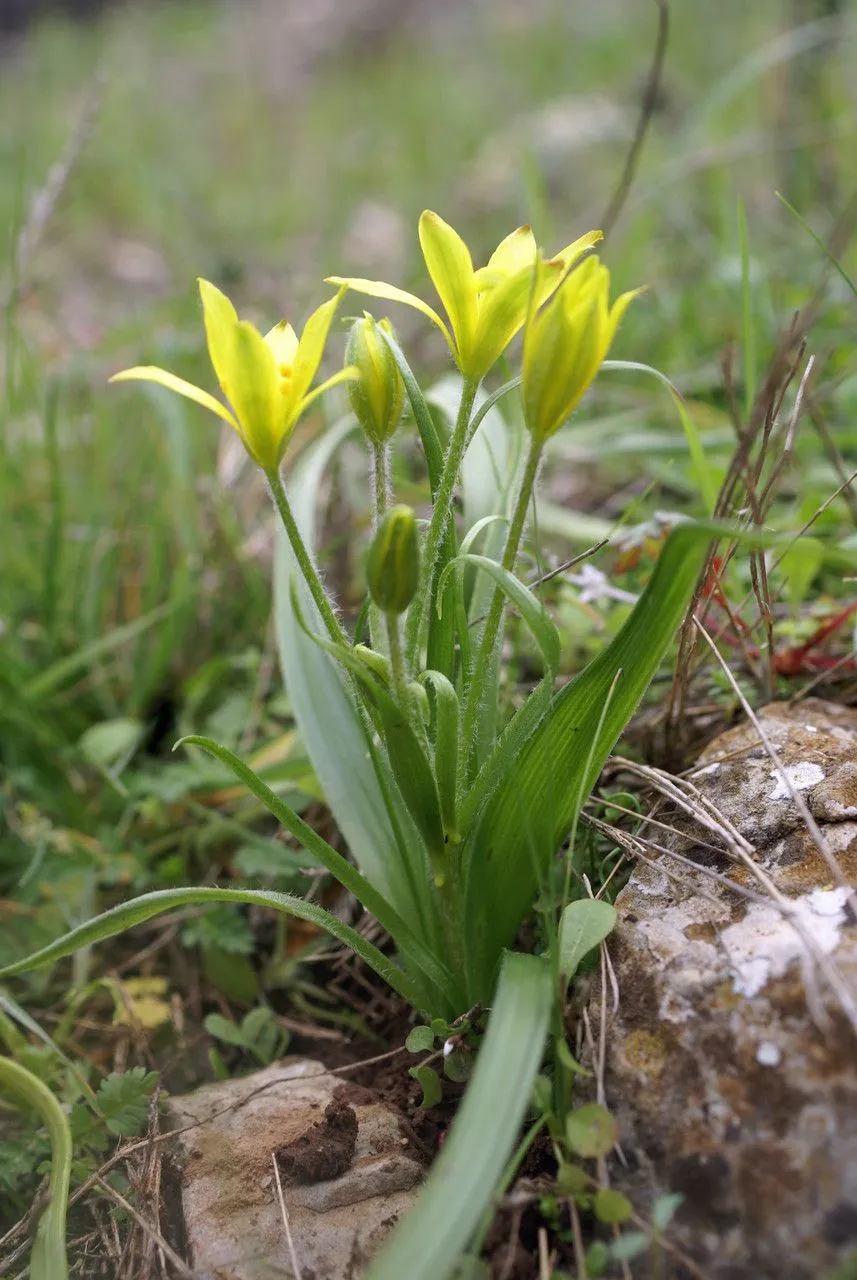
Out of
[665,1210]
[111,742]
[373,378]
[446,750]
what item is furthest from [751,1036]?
[111,742]

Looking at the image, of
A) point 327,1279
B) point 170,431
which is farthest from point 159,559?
point 327,1279

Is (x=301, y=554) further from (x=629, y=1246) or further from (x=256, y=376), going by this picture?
(x=629, y=1246)

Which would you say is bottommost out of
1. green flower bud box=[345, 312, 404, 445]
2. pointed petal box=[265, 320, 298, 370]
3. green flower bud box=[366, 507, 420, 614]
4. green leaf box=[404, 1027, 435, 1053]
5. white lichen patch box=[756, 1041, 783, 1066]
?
green leaf box=[404, 1027, 435, 1053]

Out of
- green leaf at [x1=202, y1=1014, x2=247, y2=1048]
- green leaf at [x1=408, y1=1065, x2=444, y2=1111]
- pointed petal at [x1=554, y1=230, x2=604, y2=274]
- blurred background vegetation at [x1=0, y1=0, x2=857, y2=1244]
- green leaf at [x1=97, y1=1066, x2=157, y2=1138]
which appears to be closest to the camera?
pointed petal at [x1=554, y1=230, x2=604, y2=274]

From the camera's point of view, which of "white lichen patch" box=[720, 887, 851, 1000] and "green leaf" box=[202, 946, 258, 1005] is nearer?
"white lichen patch" box=[720, 887, 851, 1000]

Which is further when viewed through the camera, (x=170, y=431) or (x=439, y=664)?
(x=170, y=431)

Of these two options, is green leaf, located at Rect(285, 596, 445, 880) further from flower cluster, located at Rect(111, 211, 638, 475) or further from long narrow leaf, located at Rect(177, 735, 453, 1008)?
flower cluster, located at Rect(111, 211, 638, 475)

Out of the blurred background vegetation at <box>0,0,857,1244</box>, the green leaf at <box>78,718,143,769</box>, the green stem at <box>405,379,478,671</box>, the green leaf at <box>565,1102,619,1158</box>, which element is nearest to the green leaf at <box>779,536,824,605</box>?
the blurred background vegetation at <box>0,0,857,1244</box>

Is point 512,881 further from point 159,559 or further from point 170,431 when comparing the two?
point 170,431
